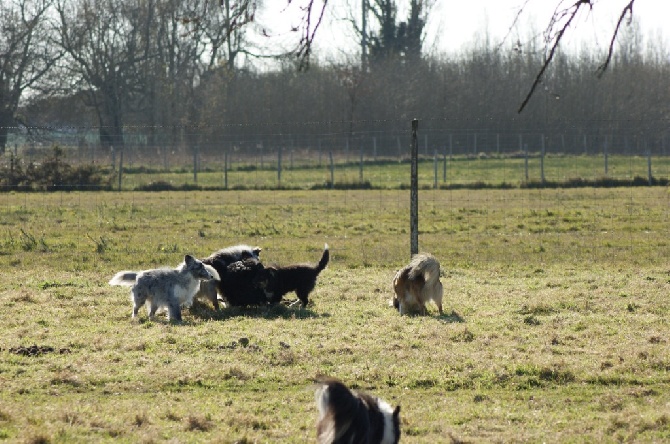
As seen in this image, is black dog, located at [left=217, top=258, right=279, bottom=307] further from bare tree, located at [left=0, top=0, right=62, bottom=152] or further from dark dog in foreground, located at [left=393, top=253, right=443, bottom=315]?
bare tree, located at [left=0, top=0, right=62, bottom=152]

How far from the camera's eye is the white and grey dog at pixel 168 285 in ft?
33.5

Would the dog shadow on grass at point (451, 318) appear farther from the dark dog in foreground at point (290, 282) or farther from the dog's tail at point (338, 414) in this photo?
the dog's tail at point (338, 414)

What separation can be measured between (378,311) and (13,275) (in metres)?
6.29

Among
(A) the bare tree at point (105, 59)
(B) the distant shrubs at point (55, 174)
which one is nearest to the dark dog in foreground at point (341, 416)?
(B) the distant shrubs at point (55, 174)

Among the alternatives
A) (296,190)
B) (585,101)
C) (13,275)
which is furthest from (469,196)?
(585,101)

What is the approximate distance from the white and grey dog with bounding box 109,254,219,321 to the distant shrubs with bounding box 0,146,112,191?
19.7 metres

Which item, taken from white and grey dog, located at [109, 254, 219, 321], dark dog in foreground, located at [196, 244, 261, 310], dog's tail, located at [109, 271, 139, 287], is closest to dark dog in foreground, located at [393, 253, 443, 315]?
dark dog in foreground, located at [196, 244, 261, 310]

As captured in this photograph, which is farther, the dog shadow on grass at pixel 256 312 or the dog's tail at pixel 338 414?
the dog shadow on grass at pixel 256 312

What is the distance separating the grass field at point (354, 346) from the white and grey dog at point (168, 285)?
24 cm

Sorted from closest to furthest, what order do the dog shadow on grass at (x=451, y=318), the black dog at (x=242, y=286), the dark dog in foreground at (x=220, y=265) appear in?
the dog shadow on grass at (x=451, y=318) → the black dog at (x=242, y=286) → the dark dog in foreground at (x=220, y=265)

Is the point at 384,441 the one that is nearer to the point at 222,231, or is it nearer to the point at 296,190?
the point at 222,231

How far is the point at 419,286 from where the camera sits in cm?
1035

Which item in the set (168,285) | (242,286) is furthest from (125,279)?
(242,286)

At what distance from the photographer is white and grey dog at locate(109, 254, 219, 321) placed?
10.2 meters
